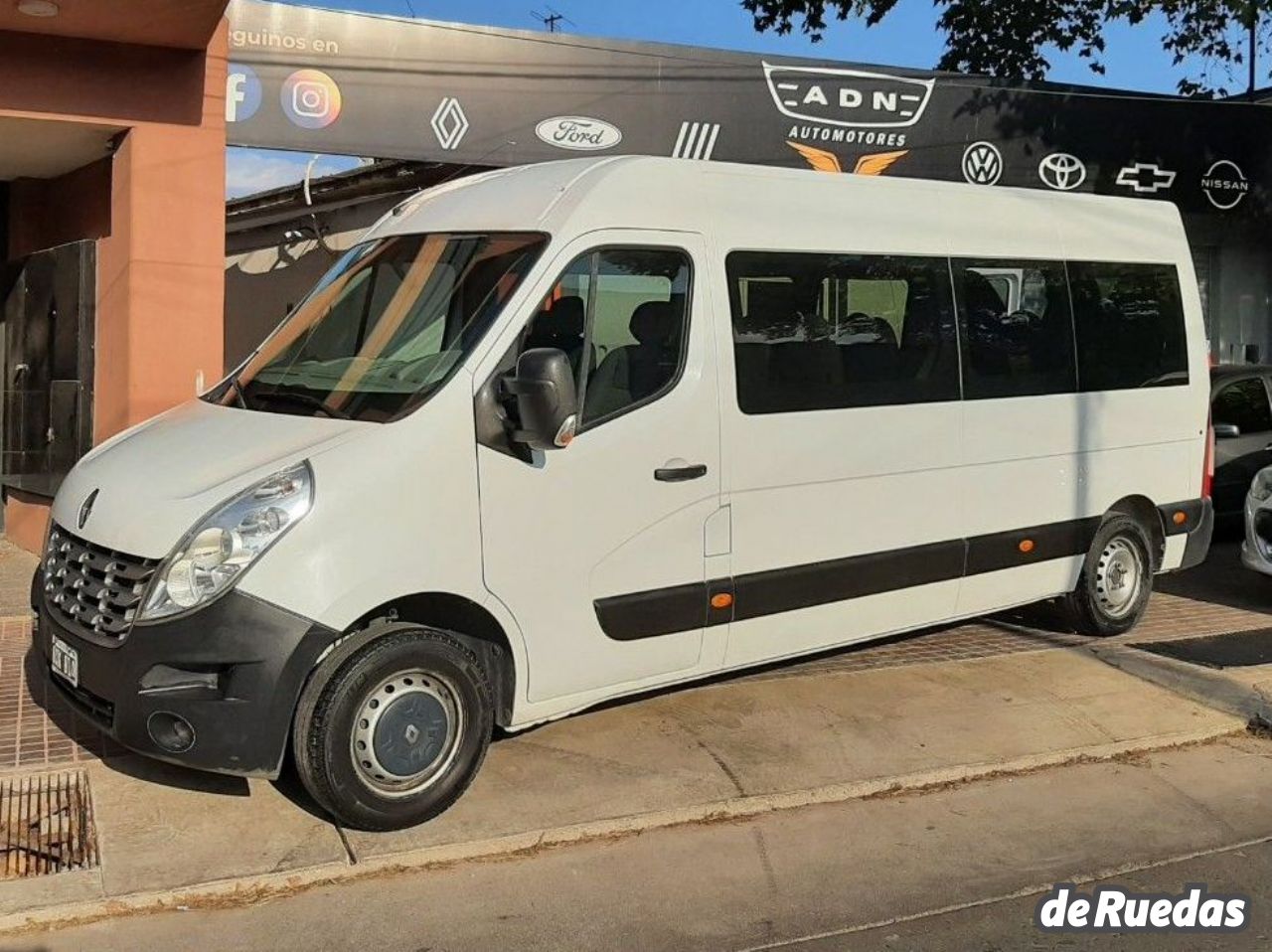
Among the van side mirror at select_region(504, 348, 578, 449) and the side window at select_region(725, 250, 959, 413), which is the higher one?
the side window at select_region(725, 250, 959, 413)

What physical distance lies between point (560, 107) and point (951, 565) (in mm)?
5852

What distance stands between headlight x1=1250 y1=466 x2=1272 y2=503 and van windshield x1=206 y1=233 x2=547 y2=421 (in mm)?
5793

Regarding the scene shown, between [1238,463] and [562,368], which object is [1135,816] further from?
[1238,463]

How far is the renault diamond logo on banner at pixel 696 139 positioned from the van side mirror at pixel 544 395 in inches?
270

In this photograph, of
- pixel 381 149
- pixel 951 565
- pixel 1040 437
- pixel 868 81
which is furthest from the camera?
pixel 868 81

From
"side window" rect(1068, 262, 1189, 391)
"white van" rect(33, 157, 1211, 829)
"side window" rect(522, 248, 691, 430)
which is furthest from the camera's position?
"side window" rect(1068, 262, 1189, 391)

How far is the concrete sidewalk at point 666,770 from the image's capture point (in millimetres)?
4332

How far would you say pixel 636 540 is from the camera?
5121 millimetres

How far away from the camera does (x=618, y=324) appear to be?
509 cm

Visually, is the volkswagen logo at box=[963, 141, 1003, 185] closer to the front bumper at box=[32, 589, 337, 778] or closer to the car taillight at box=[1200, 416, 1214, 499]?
the car taillight at box=[1200, 416, 1214, 499]

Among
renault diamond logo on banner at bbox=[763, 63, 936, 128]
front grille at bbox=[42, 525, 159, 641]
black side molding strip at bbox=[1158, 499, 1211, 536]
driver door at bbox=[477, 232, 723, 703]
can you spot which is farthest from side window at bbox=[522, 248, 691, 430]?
renault diamond logo on banner at bbox=[763, 63, 936, 128]

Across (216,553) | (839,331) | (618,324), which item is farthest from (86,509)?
(839,331)

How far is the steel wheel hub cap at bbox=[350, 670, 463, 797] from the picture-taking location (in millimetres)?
4516

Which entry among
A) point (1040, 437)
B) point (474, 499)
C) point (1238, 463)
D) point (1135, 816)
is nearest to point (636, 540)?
point (474, 499)
